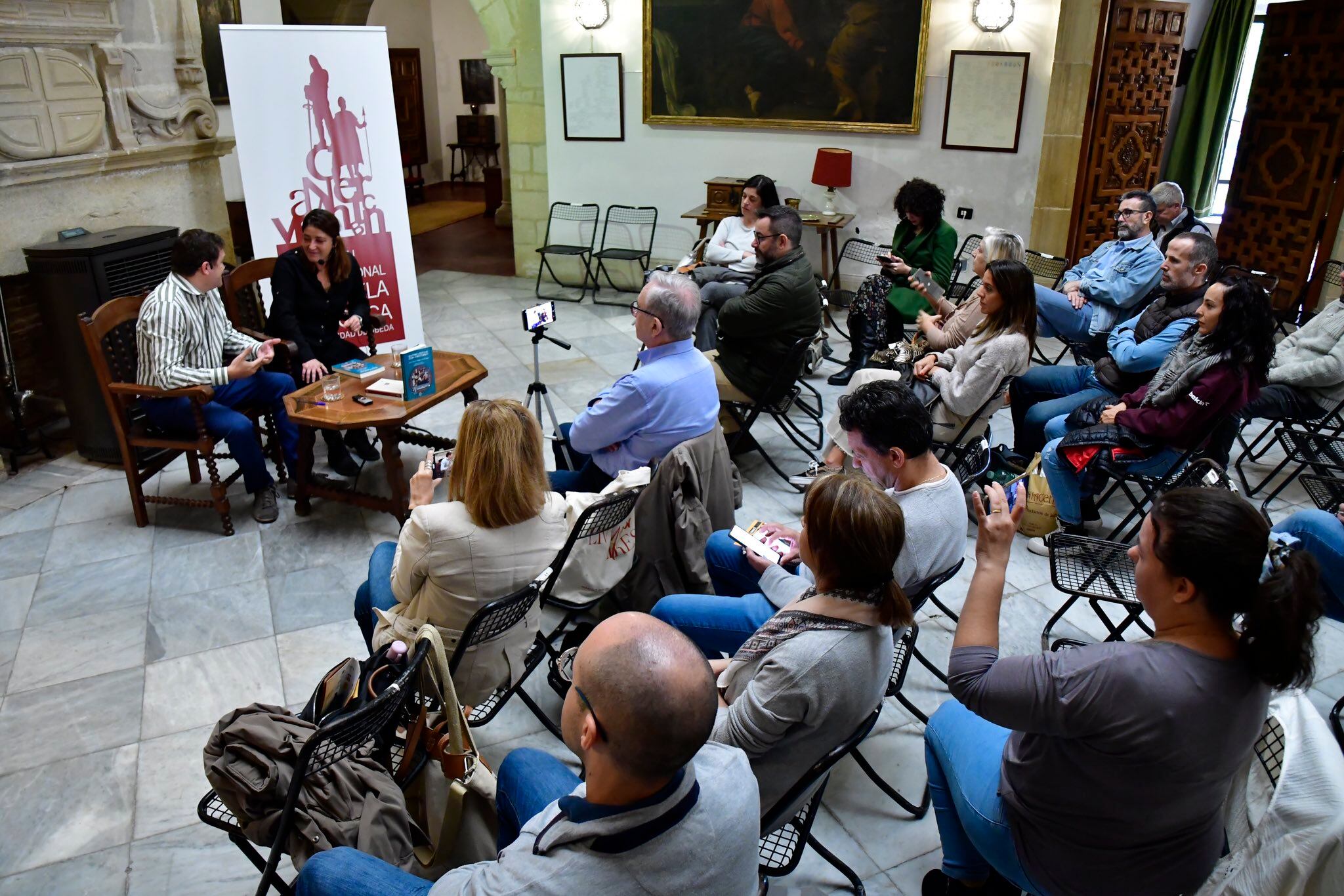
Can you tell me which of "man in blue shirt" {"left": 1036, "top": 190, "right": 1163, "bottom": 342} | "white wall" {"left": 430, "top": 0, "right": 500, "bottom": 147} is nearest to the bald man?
"man in blue shirt" {"left": 1036, "top": 190, "right": 1163, "bottom": 342}

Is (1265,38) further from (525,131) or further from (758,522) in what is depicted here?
(758,522)

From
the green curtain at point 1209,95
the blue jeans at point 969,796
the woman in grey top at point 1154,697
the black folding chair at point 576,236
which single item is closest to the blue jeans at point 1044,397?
the blue jeans at point 969,796

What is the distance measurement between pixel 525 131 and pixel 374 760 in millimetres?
7376

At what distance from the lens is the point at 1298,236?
22.7ft

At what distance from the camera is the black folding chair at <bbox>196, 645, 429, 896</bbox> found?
188cm

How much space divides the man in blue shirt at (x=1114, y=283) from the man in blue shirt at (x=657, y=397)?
2420 mm

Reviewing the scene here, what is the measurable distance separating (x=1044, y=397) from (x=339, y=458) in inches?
144

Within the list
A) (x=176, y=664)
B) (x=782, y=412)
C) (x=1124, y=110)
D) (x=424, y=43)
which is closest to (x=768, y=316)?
(x=782, y=412)

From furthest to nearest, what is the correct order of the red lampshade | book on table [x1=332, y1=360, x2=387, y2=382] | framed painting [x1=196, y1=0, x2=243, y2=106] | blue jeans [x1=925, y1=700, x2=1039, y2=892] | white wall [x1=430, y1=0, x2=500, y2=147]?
1. white wall [x1=430, y1=0, x2=500, y2=147]
2. framed painting [x1=196, y1=0, x2=243, y2=106]
3. the red lampshade
4. book on table [x1=332, y1=360, x2=387, y2=382]
5. blue jeans [x1=925, y1=700, x2=1039, y2=892]

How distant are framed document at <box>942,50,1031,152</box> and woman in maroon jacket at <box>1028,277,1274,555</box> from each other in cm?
359

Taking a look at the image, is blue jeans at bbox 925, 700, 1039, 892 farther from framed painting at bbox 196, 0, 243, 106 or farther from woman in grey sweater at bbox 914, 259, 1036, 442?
framed painting at bbox 196, 0, 243, 106

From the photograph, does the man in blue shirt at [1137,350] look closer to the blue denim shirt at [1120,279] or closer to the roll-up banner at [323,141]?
the blue denim shirt at [1120,279]

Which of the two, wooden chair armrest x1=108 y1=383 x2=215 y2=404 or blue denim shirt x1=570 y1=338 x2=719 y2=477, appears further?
wooden chair armrest x1=108 y1=383 x2=215 y2=404

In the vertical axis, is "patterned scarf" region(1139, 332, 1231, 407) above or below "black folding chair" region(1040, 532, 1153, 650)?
above
